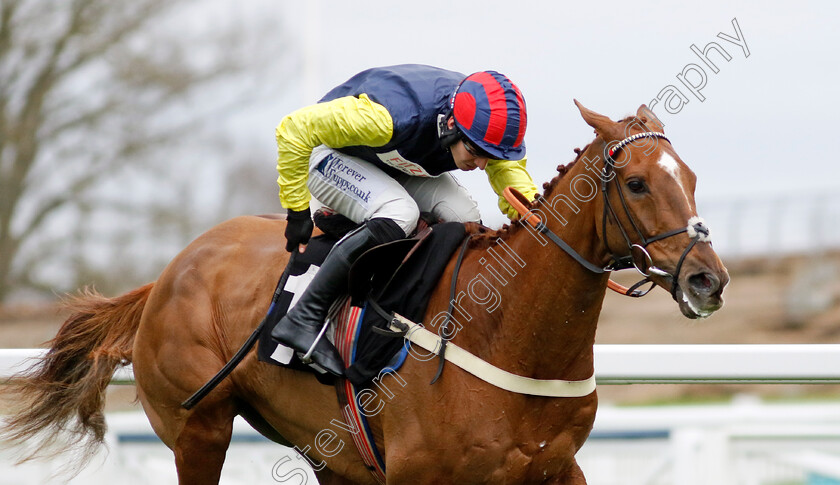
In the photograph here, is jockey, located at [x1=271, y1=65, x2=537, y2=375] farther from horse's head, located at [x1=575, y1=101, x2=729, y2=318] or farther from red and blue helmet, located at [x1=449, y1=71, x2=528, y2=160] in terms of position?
horse's head, located at [x1=575, y1=101, x2=729, y2=318]

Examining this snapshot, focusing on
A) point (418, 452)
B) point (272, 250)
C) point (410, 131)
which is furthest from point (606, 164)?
point (272, 250)

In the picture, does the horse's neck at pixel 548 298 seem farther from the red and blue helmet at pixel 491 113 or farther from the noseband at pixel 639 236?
the red and blue helmet at pixel 491 113

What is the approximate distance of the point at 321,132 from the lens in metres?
3.26

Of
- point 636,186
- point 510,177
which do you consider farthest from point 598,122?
point 510,177

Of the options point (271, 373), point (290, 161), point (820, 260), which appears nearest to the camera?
point (290, 161)

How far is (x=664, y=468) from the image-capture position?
15.0ft

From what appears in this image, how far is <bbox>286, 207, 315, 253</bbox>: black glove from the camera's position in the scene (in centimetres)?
341

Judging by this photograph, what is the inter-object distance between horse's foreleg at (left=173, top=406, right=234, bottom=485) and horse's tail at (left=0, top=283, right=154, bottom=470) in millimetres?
580

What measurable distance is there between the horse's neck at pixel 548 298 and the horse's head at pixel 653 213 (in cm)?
8

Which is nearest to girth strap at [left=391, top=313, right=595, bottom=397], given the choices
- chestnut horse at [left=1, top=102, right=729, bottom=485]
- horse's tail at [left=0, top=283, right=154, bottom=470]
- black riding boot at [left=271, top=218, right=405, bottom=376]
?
chestnut horse at [left=1, top=102, right=729, bottom=485]

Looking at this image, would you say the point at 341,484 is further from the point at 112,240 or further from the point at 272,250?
the point at 112,240

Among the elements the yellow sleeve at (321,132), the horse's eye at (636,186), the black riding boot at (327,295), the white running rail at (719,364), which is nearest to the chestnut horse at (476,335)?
the horse's eye at (636,186)

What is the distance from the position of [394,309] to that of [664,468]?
1991 millimetres

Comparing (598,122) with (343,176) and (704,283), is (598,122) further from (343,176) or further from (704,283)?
(343,176)
